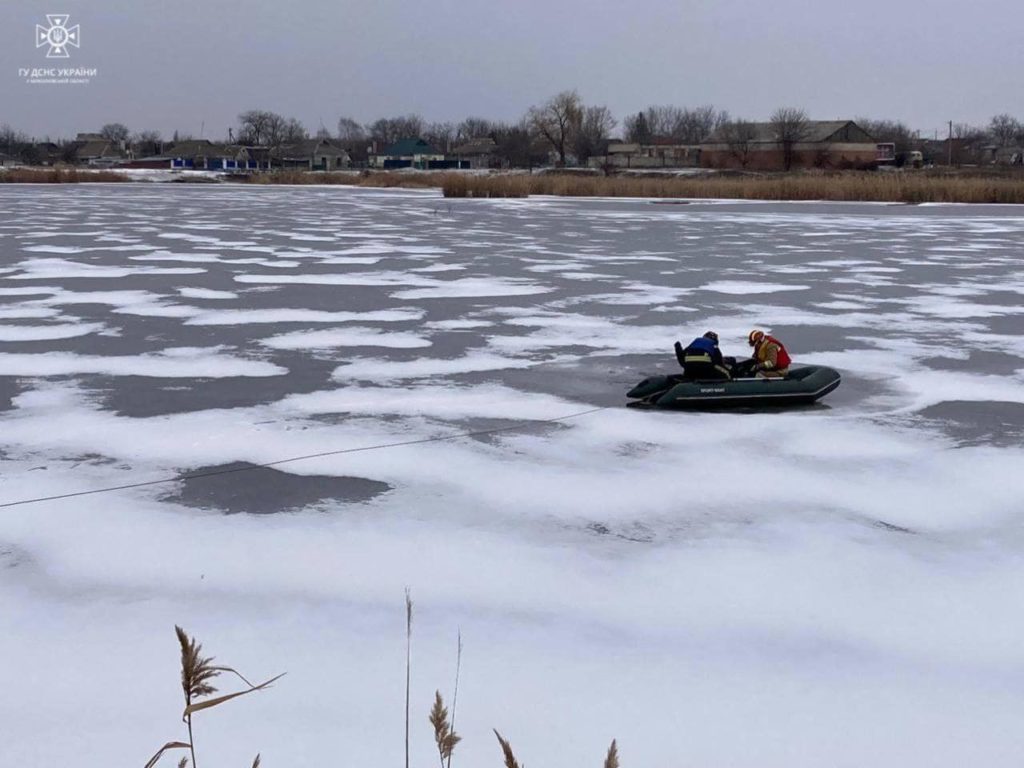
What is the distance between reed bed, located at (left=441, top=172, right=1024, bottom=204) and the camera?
86.9 feet

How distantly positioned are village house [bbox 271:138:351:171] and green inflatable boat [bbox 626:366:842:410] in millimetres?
108275

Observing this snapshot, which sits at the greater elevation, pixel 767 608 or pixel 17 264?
pixel 17 264

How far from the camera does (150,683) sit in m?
2.53

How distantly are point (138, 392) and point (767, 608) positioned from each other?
12.3 ft

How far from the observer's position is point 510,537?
3529 millimetres

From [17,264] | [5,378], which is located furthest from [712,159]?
[5,378]

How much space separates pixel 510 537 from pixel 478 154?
367 ft


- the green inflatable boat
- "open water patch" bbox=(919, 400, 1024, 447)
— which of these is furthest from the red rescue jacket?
"open water patch" bbox=(919, 400, 1024, 447)

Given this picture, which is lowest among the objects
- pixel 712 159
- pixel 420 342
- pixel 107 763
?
pixel 107 763

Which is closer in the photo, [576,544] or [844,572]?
[844,572]

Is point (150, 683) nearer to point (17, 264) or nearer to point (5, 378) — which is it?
point (5, 378)

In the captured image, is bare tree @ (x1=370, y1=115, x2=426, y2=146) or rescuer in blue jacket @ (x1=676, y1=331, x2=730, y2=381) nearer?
rescuer in blue jacket @ (x1=676, y1=331, x2=730, y2=381)

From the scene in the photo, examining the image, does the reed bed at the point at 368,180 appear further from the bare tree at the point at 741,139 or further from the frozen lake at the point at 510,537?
the bare tree at the point at 741,139

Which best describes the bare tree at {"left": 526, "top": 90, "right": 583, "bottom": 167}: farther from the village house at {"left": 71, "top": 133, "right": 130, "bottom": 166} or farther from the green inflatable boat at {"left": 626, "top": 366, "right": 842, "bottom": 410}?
the green inflatable boat at {"left": 626, "top": 366, "right": 842, "bottom": 410}
